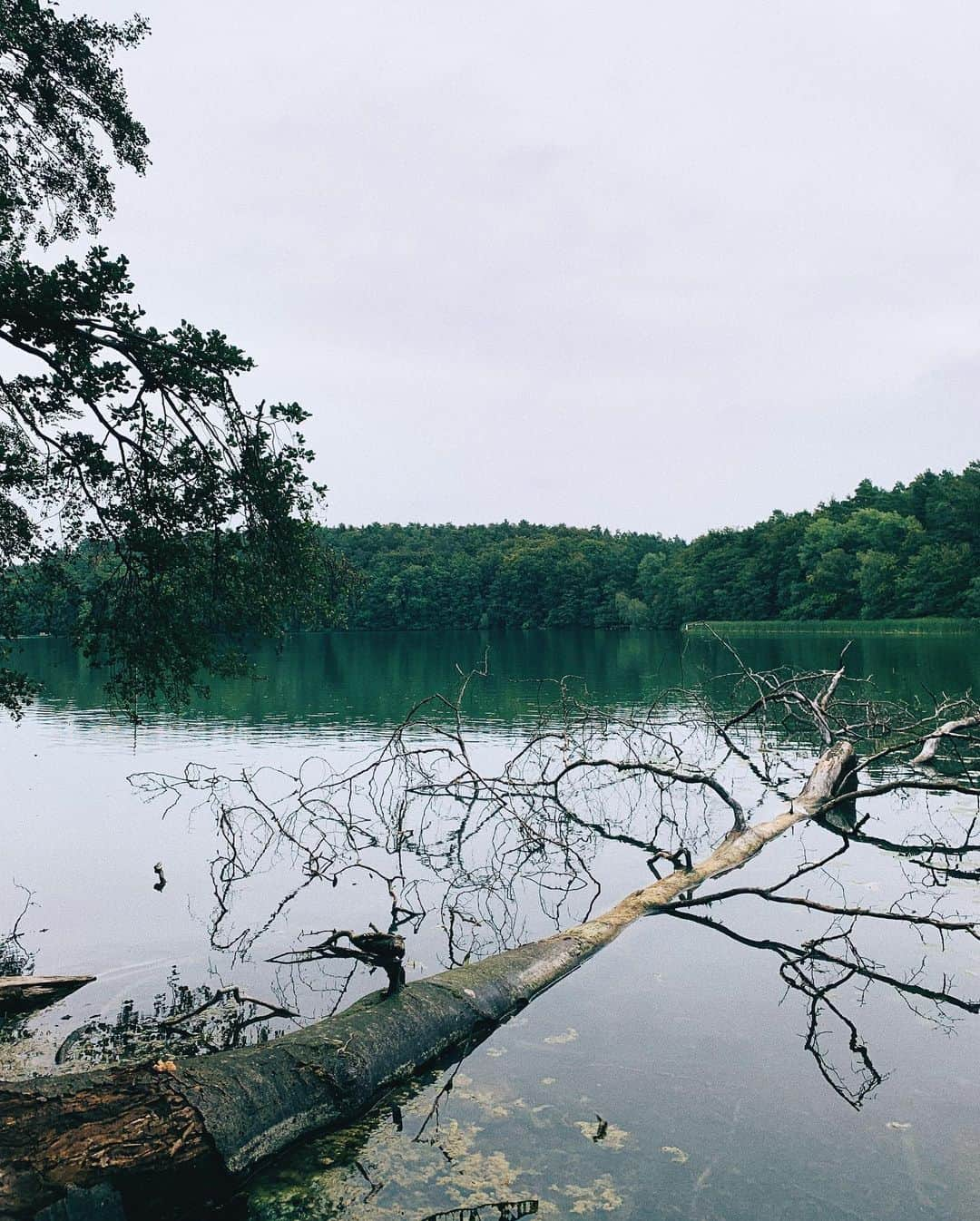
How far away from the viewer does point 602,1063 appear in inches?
256

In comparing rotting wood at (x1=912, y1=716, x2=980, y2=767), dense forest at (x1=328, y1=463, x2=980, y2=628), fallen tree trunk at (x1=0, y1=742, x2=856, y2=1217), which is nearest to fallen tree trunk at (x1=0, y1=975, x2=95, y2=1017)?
fallen tree trunk at (x1=0, y1=742, x2=856, y2=1217)

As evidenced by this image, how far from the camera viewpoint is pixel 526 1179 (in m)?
5.04

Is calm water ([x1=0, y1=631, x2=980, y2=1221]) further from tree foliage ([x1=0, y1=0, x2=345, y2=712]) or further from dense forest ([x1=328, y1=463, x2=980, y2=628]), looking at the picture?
dense forest ([x1=328, y1=463, x2=980, y2=628])

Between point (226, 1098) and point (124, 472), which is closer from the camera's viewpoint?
point (226, 1098)

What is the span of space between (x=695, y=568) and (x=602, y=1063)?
10329 cm

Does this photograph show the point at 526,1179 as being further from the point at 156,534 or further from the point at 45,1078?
the point at 156,534

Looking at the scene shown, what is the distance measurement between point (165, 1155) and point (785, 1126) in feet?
11.2

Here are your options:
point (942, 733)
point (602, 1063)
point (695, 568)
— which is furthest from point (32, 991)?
point (695, 568)

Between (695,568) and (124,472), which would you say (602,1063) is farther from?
(695,568)

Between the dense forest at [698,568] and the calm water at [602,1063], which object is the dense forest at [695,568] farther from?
the calm water at [602,1063]

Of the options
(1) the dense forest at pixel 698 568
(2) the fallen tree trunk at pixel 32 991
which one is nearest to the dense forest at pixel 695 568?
(1) the dense forest at pixel 698 568

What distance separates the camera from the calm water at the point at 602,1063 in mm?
4953

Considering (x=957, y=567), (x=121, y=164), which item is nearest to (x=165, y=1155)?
(x=121, y=164)

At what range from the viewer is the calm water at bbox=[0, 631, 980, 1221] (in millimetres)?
4953
